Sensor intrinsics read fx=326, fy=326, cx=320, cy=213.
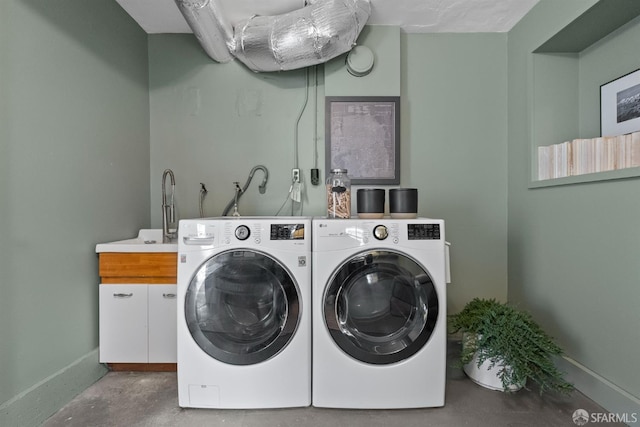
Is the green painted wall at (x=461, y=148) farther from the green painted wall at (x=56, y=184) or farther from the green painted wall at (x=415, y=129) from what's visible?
the green painted wall at (x=56, y=184)

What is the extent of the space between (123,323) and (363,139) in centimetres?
196

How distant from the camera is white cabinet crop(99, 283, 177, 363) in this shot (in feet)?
6.25

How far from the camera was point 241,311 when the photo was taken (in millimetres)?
1579

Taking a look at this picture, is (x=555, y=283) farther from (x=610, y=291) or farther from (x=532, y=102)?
(x=532, y=102)

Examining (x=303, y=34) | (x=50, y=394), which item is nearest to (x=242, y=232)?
(x=50, y=394)

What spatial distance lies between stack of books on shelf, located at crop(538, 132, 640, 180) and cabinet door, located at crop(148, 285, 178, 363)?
2401mm

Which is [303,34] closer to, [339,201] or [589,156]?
[339,201]

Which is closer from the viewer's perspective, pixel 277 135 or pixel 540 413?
pixel 540 413

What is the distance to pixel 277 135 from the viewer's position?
8.16ft

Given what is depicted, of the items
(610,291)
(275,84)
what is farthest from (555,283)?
(275,84)

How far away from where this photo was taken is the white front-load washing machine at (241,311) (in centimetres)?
157

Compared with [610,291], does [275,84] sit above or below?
above

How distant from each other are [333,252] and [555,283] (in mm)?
1422

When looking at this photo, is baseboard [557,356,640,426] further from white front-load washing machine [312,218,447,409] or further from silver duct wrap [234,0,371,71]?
silver duct wrap [234,0,371,71]
